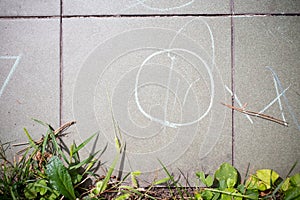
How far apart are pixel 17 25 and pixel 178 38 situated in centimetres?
102

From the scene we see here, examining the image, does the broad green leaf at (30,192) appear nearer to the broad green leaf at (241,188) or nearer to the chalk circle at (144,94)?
the chalk circle at (144,94)

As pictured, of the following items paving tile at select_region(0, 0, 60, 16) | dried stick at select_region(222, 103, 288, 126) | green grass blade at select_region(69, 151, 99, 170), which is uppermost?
paving tile at select_region(0, 0, 60, 16)

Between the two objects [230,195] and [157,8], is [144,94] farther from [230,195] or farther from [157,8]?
[230,195]

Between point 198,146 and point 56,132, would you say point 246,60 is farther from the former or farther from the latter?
point 56,132

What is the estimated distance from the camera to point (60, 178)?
5.25 ft

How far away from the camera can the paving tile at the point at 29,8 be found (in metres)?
1.76

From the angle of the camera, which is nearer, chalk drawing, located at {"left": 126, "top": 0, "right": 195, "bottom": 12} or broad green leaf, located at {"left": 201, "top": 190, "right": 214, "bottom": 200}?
broad green leaf, located at {"left": 201, "top": 190, "right": 214, "bottom": 200}

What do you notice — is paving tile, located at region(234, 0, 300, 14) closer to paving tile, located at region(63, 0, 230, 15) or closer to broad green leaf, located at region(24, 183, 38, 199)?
paving tile, located at region(63, 0, 230, 15)

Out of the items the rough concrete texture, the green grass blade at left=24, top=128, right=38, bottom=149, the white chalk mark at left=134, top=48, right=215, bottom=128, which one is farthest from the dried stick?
the green grass blade at left=24, top=128, right=38, bottom=149

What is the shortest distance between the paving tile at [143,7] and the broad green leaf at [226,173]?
0.96 m

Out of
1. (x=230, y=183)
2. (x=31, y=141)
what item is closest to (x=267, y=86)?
(x=230, y=183)

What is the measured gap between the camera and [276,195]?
1.70m

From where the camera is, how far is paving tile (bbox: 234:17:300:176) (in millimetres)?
1730

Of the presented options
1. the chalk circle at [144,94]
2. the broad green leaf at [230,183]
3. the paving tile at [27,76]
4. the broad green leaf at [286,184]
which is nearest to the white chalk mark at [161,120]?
the chalk circle at [144,94]
